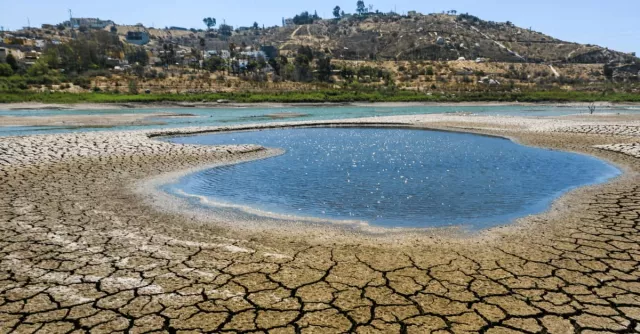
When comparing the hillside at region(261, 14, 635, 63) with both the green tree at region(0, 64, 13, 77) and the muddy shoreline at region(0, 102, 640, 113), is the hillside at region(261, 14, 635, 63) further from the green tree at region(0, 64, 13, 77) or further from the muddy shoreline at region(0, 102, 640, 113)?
the green tree at region(0, 64, 13, 77)

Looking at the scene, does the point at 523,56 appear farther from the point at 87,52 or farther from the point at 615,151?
the point at 615,151

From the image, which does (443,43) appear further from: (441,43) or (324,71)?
(324,71)

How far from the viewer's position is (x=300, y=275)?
6.08 meters

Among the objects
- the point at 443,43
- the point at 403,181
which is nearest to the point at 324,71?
the point at 403,181

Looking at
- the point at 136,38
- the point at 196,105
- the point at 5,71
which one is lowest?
the point at 196,105

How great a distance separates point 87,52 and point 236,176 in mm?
90593

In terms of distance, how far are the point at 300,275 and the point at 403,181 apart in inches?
294

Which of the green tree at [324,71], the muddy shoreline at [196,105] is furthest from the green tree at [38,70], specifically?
the green tree at [324,71]

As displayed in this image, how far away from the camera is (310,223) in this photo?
8.70 m

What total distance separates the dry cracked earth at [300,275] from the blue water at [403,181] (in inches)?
58.4

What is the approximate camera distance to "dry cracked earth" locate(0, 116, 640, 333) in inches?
191

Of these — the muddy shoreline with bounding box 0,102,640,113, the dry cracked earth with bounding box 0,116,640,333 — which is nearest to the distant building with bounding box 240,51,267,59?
→ the muddy shoreline with bounding box 0,102,640,113

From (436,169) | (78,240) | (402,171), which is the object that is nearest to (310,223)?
(78,240)

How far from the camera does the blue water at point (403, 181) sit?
9.68 metres
